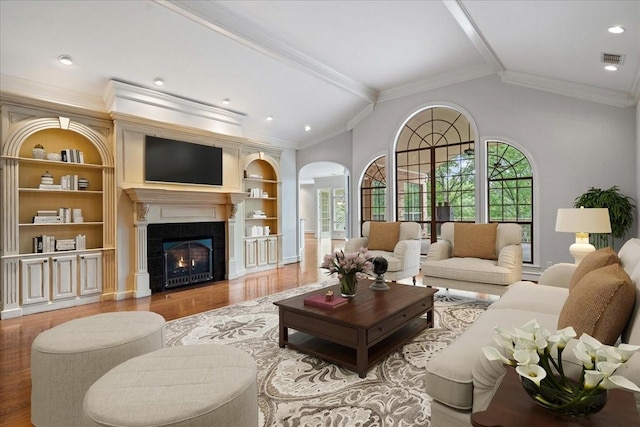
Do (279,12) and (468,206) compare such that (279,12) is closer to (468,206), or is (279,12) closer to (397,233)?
(397,233)

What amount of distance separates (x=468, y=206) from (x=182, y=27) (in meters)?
5.14

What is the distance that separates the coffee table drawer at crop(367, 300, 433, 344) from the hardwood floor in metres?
2.13

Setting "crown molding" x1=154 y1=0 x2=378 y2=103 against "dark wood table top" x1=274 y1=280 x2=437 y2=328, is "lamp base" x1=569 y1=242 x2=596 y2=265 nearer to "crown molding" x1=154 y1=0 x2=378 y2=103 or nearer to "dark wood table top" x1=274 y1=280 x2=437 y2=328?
"dark wood table top" x1=274 y1=280 x2=437 y2=328

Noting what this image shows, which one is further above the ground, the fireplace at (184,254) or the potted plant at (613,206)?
the potted plant at (613,206)

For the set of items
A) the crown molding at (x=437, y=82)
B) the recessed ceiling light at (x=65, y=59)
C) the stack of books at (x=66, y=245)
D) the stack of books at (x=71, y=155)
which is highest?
the crown molding at (x=437, y=82)

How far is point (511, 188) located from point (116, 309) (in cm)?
599

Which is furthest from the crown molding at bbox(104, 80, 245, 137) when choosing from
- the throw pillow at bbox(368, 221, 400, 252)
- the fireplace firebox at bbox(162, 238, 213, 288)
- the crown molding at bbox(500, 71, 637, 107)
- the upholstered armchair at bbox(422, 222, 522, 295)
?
the crown molding at bbox(500, 71, 637, 107)

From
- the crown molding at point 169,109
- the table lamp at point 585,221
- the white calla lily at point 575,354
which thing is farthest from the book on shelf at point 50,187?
the table lamp at point 585,221

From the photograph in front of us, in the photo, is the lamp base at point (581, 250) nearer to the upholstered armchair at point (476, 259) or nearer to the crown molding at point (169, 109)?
the upholstered armchair at point (476, 259)

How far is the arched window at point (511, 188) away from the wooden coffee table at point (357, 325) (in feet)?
10.7

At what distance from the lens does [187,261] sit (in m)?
5.57

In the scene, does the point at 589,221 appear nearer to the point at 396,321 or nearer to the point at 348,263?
the point at 396,321

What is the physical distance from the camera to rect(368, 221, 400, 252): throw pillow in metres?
5.27

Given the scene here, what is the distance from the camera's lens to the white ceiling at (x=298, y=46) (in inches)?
136
